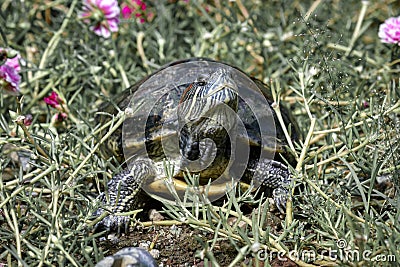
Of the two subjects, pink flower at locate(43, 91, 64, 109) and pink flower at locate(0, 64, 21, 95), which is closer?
pink flower at locate(0, 64, 21, 95)

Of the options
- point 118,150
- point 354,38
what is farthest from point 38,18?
point 354,38

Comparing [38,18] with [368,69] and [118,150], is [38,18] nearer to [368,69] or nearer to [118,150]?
[118,150]

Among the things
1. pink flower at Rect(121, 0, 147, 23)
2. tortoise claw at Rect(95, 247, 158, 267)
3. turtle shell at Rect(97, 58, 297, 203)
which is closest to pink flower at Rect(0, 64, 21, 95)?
turtle shell at Rect(97, 58, 297, 203)

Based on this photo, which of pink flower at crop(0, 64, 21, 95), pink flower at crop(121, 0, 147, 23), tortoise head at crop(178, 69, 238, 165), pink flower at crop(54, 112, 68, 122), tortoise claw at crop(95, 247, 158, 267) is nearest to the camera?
tortoise claw at crop(95, 247, 158, 267)

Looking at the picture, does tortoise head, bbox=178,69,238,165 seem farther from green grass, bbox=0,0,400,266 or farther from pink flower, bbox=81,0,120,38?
pink flower, bbox=81,0,120,38

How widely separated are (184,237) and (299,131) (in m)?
0.90

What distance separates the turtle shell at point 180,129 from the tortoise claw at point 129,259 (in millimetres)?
583

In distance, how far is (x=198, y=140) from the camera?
2400 mm

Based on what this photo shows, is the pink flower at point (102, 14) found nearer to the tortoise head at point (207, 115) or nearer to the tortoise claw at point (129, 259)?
the tortoise head at point (207, 115)

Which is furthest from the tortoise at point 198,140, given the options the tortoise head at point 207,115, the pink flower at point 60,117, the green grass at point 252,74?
the pink flower at point 60,117

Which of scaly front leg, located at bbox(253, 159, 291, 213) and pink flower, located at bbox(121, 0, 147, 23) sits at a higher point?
pink flower, located at bbox(121, 0, 147, 23)

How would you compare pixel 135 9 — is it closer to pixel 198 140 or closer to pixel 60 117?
pixel 60 117

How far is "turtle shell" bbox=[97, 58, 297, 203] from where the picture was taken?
8.07 feet

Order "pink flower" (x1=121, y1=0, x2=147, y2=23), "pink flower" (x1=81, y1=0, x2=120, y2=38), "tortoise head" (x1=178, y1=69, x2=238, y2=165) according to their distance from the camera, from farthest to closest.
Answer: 1. "pink flower" (x1=121, y1=0, x2=147, y2=23)
2. "pink flower" (x1=81, y1=0, x2=120, y2=38)
3. "tortoise head" (x1=178, y1=69, x2=238, y2=165)
